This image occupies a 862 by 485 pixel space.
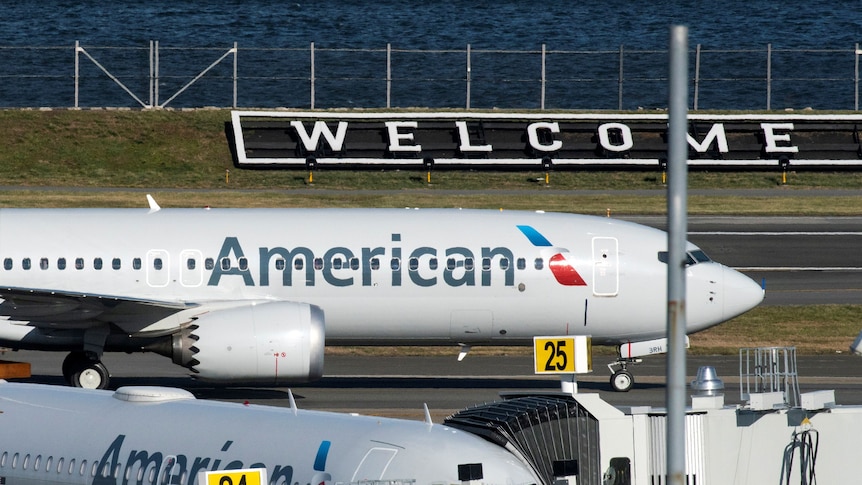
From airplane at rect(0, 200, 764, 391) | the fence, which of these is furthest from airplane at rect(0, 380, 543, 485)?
the fence

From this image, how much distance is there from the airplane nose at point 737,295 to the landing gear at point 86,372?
13.7 meters

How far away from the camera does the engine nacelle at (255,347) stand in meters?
29.9

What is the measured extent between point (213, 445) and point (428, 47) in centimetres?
Answer: 12023

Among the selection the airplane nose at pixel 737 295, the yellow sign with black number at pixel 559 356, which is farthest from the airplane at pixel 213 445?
the airplane nose at pixel 737 295

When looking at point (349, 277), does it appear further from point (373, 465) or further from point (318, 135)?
point (318, 135)

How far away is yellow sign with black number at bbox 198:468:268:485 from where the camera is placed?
1412cm

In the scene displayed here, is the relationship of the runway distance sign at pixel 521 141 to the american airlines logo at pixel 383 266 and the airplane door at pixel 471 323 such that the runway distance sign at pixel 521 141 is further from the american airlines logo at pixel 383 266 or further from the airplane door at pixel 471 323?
the american airlines logo at pixel 383 266

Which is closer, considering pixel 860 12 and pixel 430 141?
pixel 430 141

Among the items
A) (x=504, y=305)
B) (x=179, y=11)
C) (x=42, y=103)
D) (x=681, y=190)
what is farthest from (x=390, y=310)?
(x=179, y=11)

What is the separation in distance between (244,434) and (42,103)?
91.3m

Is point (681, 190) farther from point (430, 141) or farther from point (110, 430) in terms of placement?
point (430, 141)

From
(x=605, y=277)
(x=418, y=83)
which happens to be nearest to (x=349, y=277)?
(x=605, y=277)

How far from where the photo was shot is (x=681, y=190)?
36.0ft

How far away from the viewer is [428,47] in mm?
135875
